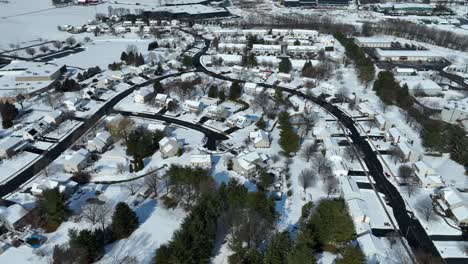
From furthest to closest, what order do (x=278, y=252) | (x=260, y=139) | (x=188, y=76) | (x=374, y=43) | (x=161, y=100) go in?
(x=374, y=43), (x=188, y=76), (x=161, y=100), (x=260, y=139), (x=278, y=252)

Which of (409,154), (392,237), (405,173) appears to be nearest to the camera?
(392,237)

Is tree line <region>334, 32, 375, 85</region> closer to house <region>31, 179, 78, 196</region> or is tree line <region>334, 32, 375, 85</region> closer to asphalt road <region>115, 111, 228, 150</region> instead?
asphalt road <region>115, 111, 228, 150</region>

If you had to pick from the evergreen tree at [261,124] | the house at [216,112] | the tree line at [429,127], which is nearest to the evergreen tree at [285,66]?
the tree line at [429,127]

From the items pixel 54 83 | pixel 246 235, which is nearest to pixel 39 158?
pixel 54 83

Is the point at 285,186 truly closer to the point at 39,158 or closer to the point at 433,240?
the point at 433,240

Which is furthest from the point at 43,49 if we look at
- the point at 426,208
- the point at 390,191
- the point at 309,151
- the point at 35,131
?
the point at 426,208

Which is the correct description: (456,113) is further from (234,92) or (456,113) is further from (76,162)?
(76,162)
